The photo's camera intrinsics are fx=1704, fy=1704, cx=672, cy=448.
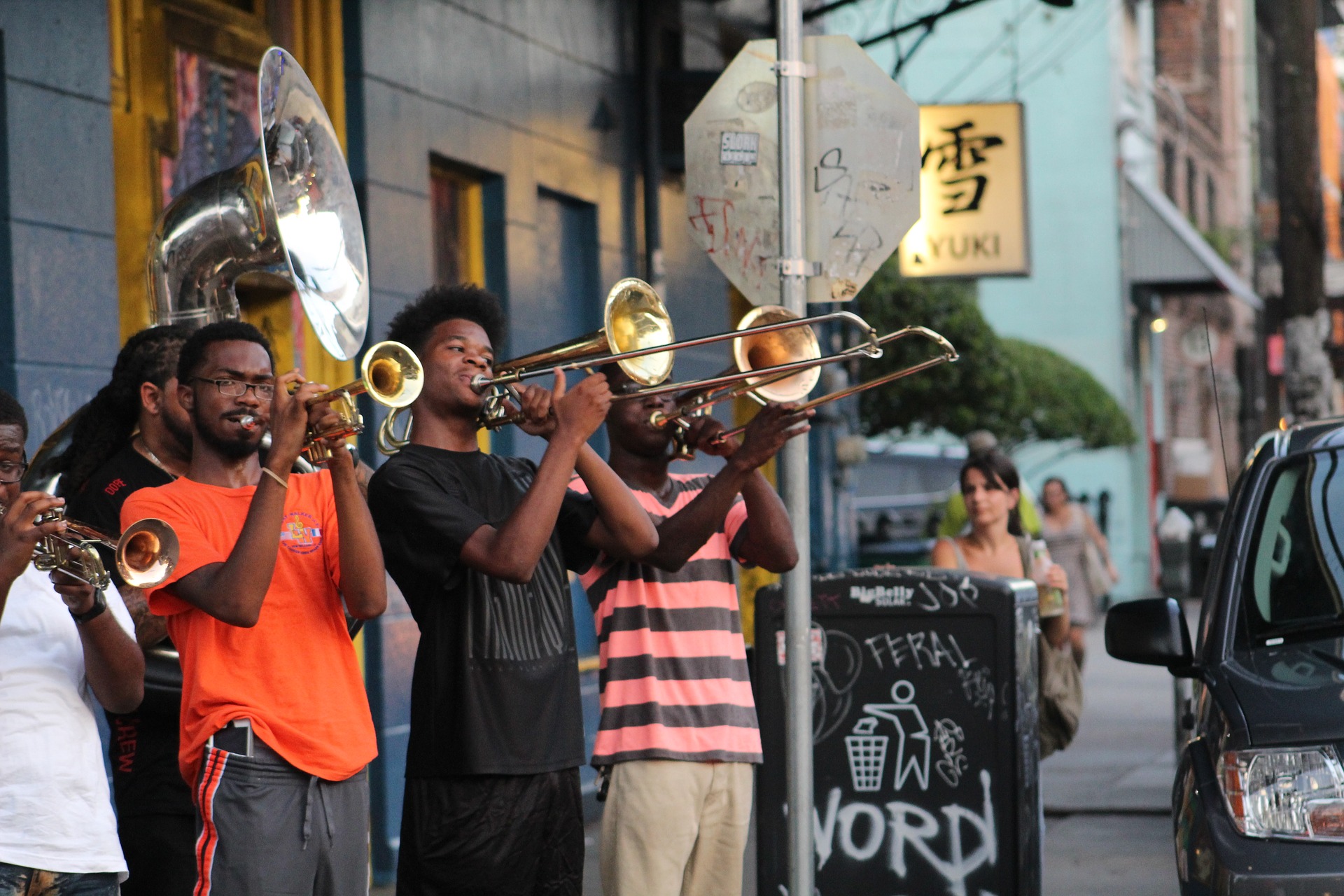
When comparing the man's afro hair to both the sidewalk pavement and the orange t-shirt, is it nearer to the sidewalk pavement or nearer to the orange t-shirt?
the orange t-shirt

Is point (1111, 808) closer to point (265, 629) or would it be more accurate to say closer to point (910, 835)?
point (910, 835)

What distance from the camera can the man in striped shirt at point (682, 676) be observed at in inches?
166

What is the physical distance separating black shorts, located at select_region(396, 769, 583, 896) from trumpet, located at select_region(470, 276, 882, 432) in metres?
0.85

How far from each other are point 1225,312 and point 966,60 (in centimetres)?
930

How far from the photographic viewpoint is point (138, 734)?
407cm

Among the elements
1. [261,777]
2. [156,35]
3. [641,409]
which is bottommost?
[261,777]

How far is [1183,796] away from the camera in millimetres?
4324

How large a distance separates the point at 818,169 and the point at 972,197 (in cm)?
830

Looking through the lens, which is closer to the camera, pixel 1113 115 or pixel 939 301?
pixel 939 301

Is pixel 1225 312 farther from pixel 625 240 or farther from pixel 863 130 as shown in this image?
pixel 863 130

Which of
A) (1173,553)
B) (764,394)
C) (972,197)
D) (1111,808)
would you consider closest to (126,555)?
(764,394)

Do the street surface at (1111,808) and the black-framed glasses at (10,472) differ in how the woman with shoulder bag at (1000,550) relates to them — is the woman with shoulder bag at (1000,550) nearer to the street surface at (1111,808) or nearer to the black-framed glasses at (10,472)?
the street surface at (1111,808)

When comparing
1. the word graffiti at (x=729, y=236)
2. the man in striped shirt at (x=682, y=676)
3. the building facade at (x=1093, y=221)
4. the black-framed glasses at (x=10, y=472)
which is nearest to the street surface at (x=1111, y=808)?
the man in striped shirt at (x=682, y=676)

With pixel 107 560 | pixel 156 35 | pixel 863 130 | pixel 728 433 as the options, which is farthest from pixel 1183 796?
pixel 156 35
